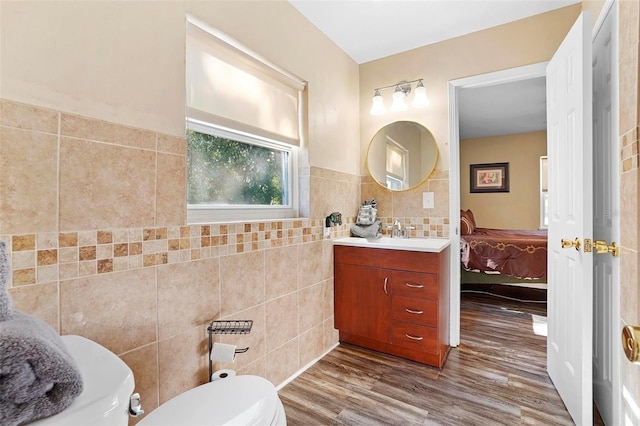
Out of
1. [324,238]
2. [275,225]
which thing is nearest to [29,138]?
[275,225]

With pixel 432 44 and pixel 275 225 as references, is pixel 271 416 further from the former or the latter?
pixel 432 44

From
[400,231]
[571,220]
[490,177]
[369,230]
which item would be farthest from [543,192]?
[571,220]

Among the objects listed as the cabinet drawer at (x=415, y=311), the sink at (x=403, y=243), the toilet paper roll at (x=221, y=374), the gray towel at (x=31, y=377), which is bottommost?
the toilet paper roll at (x=221, y=374)

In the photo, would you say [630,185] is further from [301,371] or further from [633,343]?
[301,371]

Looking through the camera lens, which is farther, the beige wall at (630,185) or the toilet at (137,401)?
the beige wall at (630,185)

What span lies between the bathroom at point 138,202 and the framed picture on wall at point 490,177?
152 inches

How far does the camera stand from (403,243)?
2.21m

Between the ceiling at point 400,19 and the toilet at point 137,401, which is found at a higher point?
the ceiling at point 400,19

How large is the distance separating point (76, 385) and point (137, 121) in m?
0.97

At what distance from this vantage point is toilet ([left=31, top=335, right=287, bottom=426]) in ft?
1.93

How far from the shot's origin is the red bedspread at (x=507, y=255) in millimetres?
3367

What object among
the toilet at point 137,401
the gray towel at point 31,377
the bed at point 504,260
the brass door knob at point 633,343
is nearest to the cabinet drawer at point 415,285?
the toilet at point 137,401

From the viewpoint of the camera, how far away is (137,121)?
121 cm

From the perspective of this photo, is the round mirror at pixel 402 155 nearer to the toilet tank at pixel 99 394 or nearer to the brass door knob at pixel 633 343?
the brass door knob at pixel 633 343
